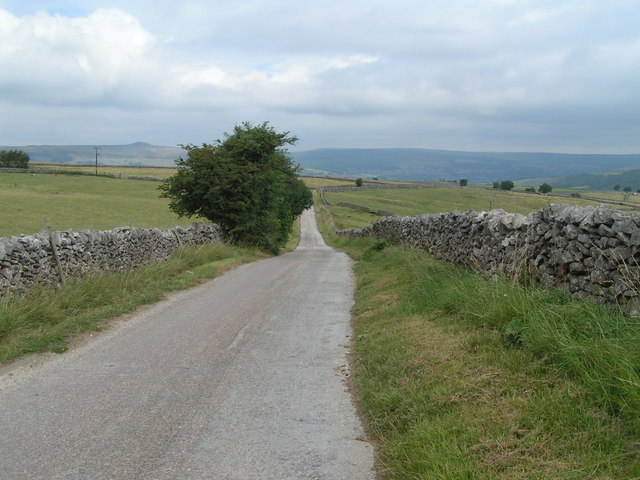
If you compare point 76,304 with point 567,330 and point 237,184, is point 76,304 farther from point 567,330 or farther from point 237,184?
point 237,184

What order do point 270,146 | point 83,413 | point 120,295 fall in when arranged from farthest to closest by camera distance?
point 270,146 → point 120,295 → point 83,413

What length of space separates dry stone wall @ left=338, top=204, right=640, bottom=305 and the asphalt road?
307cm

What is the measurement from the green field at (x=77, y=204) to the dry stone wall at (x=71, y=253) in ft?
54.2

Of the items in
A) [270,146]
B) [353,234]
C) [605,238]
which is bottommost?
[353,234]

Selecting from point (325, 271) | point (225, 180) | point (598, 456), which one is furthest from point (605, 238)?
point (225, 180)

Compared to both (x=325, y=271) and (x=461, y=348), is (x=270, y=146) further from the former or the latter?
(x=461, y=348)

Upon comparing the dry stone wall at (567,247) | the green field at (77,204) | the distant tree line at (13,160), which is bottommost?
the green field at (77,204)

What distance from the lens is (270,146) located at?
110 feet

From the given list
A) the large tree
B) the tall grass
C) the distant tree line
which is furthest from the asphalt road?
the distant tree line

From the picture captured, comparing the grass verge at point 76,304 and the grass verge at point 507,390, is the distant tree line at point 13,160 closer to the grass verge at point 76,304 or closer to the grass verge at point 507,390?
the grass verge at point 76,304

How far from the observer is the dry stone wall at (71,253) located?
10141 millimetres

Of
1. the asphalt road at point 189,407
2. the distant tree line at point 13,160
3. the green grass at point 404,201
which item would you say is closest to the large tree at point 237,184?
the asphalt road at point 189,407

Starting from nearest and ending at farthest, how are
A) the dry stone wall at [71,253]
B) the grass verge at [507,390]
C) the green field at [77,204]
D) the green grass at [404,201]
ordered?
the grass verge at [507,390] < the dry stone wall at [71,253] < the green field at [77,204] < the green grass at [404,201]

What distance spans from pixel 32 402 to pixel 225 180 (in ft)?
77.5
